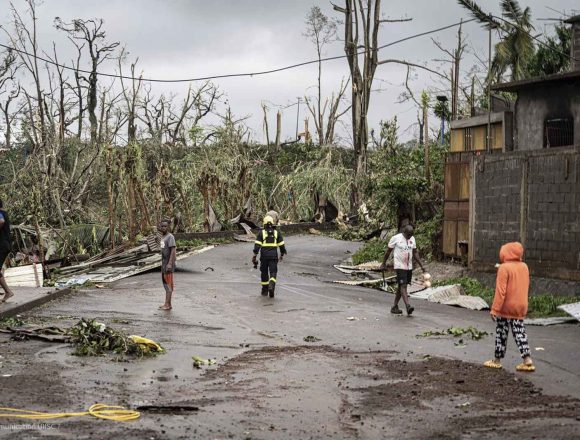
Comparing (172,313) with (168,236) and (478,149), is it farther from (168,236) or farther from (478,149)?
(478,149)

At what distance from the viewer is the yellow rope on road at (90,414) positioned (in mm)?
7961

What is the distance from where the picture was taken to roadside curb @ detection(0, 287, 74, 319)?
15250 millimetres

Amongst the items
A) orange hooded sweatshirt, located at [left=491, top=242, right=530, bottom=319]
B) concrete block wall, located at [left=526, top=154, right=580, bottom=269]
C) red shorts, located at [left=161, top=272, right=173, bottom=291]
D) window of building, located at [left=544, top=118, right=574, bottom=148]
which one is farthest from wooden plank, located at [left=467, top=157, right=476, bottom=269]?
orange hooded sweatshirt, located at [left=491, top=242, right=530, bottom=319]

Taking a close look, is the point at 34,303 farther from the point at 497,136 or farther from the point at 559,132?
the point at 497,136

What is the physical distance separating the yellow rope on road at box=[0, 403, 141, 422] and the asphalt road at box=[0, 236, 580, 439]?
148 millimetres

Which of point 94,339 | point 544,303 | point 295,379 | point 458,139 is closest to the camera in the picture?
point 295,379

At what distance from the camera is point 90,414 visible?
8.16 m

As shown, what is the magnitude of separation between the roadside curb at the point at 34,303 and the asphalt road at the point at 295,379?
21cm

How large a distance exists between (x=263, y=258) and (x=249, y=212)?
1866 cm

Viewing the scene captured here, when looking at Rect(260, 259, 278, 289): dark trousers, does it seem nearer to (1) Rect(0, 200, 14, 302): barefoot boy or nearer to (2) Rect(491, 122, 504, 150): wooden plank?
(1) Rect(0, 200, 14, 302): barefoot boy

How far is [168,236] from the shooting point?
17359mm

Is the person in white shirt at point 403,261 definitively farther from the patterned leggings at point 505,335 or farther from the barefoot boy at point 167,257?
the patterned leggings at point 505,335

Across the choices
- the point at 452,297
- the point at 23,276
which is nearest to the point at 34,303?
the point at 23,276

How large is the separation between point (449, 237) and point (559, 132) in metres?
3.94
